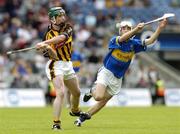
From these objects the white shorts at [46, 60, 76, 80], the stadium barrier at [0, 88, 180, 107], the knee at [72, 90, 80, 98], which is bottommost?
the stadium barrier at [0, 88, 180, 107]

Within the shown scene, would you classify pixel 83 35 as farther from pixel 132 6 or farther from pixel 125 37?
pixel 125 37

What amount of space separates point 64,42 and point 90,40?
18.7 meters

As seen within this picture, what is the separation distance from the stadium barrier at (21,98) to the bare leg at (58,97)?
15.0 metres

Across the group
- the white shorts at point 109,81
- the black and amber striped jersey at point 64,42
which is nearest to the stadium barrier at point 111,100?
the white shorts at point 109,81

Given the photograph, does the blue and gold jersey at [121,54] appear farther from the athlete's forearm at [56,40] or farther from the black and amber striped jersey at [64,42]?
the athlete's forearm at [56,40]

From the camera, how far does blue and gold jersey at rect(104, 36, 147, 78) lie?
54.3 ft

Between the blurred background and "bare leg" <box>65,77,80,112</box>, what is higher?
"bare leg" <box>65,77,80,112</box>

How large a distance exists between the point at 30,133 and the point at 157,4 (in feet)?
79.3

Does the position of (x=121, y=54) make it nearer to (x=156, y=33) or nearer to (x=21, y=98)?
(x=156, y=33)

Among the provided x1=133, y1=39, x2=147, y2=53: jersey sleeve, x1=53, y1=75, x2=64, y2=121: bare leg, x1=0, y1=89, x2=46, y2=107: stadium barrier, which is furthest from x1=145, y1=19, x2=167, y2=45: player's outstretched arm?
x1=0, y1=89, x2=46, y2=107: stadium barrier

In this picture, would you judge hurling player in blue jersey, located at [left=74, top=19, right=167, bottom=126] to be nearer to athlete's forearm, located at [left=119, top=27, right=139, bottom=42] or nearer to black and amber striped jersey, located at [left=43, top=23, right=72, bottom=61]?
athlete's forearm, located at [left=119, top=27, right=139, bottom=42]

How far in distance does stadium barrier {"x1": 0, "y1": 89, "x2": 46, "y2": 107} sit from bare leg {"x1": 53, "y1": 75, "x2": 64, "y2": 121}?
49.2ft

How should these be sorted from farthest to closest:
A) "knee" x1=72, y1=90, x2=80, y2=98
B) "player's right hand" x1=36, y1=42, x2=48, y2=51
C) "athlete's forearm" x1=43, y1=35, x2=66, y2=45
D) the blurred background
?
1. the blurred background
2. "knee" x1=72, y1=90, x2=80, y2=98
3. "athlete's forearm" x1=43, y1=35, x2=66, y2=45
4. "player's right hand" x1=36, y1=42, x2=48, y2=51

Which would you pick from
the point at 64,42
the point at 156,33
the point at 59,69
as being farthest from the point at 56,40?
the point at 156,33
